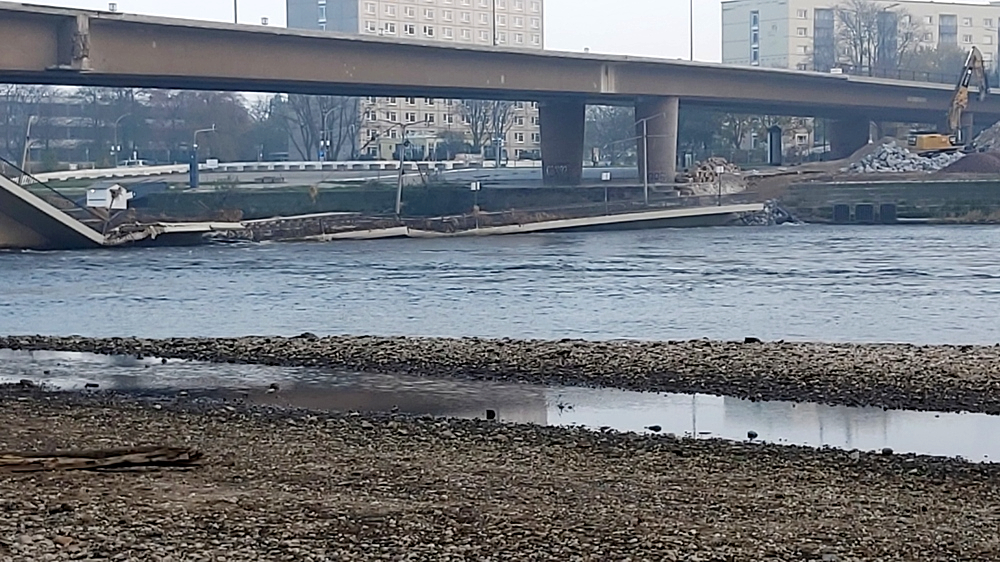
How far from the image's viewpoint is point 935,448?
16500 mm

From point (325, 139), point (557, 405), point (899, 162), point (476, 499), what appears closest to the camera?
point (476, 499)

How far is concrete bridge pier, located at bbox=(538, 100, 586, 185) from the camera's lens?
9369 cm

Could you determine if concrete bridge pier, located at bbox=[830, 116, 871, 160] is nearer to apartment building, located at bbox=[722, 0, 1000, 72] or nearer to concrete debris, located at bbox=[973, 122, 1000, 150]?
concrete debris, located at bbox=[973, 122, 1000, 150]

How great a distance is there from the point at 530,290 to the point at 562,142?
1982 inches

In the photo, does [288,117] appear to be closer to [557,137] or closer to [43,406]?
[557,137]

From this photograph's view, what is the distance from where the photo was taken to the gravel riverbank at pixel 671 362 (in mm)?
20938

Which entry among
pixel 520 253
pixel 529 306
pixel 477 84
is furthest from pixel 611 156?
pixel 529 306

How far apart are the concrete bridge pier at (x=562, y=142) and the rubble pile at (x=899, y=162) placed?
1862 centimetres

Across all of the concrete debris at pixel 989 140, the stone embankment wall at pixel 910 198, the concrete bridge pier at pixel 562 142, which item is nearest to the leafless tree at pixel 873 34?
the concrete debris at pixel 989 140

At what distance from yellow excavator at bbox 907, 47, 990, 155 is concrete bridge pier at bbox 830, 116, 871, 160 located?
398 centimetres

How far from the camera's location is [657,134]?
87.9 metres

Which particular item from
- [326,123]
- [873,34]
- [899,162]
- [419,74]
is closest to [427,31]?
[326,123]

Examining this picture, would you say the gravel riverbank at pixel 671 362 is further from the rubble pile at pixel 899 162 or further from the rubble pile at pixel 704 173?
the rubble pile at pixel 899 162

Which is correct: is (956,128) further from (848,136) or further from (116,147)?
(116,147)
